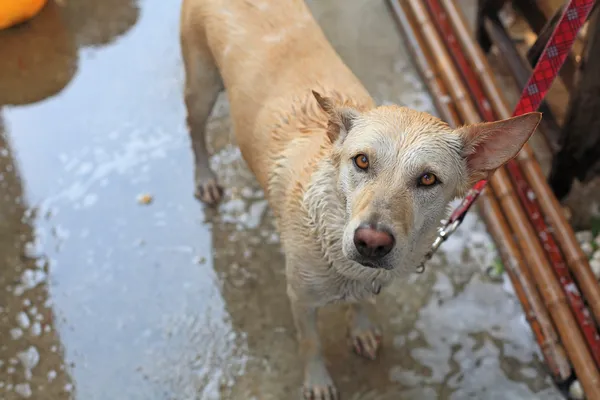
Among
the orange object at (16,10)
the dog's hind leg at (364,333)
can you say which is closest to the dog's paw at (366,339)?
the dog's hind leg at (364,333)

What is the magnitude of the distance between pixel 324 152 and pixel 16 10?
329 centimetres

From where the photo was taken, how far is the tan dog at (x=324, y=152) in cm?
205

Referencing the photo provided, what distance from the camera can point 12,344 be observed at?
331cm

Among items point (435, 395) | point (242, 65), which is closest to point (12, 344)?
point (242, 65)

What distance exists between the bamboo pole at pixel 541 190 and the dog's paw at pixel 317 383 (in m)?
1.42

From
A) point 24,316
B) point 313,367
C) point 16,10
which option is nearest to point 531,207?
point 313,367

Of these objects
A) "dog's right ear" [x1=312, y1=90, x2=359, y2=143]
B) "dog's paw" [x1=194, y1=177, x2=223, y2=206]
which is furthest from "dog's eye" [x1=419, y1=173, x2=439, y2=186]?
"dog's paw" [x1=194, y1=177, x2=223, y2=206]

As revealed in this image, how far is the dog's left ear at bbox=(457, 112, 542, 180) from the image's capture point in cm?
199

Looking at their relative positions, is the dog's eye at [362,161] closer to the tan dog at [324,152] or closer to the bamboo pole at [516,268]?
the tan dog at [324,152]

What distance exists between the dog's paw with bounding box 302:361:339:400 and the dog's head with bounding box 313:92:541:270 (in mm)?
1188

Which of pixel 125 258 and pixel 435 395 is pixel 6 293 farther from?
pixel 435 395

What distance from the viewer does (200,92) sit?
3.39 metres

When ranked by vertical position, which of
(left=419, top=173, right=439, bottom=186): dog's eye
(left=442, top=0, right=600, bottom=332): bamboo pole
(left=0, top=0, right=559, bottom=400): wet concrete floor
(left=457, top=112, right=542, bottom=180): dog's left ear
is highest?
(left=457, top=112, right=542, bottom=180): dog's left ear

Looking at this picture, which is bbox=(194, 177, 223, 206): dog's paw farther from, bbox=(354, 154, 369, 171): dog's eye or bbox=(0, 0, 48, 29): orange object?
bbox=(0, 0, 48, 29): orange object
